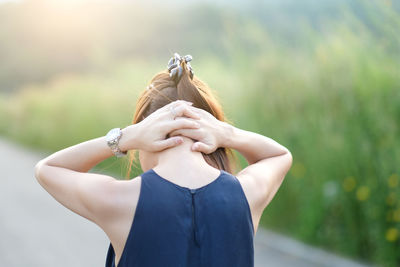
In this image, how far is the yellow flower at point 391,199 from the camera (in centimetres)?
502

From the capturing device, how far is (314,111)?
6316 mm

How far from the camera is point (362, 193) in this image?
17.9 ft

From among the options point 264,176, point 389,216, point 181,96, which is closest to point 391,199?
point 389,216

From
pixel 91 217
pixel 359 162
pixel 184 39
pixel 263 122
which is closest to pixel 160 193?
pixel 91 217

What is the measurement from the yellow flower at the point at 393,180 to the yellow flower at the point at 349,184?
650 mm

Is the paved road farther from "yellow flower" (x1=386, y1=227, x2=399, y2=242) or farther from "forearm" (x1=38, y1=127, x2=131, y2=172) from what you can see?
"forearm" (x1=38, y1=127, x2=131, y2=172)

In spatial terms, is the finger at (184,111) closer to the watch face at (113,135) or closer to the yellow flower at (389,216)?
the watch face at (113,135)

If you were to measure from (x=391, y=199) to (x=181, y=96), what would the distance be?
3.79 metres

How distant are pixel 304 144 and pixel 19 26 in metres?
30.2

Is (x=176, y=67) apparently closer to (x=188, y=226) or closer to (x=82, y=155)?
(x=82, y=155)

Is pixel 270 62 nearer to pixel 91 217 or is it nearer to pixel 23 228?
pixel 23 228

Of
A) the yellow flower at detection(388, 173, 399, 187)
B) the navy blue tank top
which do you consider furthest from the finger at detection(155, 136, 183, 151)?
the yellow flower at detection(388, 173, 399, 187)

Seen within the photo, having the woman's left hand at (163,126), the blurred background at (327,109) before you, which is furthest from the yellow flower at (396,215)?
the woman's left hand at (163,126)

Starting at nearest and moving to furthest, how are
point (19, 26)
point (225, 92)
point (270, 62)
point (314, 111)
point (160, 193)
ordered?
point (160, 193), point (314, 111), point (270, 62), point (225, 92), point (19, 26)
